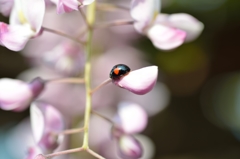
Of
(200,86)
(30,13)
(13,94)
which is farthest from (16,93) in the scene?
(200,86)

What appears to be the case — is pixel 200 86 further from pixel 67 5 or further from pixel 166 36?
pixel 67 5

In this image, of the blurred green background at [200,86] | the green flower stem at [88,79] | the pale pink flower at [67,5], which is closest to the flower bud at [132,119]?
the green flower stem at [88,79]

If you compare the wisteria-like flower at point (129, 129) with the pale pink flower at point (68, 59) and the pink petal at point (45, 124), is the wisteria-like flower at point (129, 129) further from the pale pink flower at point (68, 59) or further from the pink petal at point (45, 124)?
the pale pink flower at point (68, 59)

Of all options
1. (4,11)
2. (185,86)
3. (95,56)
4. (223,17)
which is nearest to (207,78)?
(185,86)

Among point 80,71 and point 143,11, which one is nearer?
point 143,11

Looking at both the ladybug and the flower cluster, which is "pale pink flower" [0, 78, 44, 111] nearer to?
the flower cluster

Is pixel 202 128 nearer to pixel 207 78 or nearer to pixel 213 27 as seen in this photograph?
pixel 207 78

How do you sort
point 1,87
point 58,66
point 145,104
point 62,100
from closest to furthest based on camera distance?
point 1,87 → point 58,66 → point 62,100 → point 145,104
